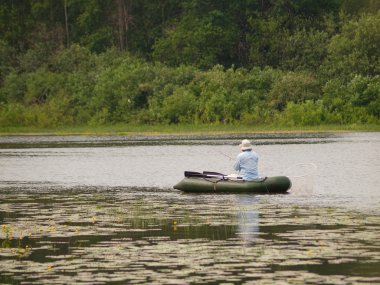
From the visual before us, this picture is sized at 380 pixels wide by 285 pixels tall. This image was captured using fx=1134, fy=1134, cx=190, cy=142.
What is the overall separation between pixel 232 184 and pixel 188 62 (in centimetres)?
5959

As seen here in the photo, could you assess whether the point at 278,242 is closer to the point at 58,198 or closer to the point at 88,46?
the point at 58,198

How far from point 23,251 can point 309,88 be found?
61.1 metres

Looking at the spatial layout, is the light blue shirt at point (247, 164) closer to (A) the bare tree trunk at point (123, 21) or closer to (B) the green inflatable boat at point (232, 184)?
(B) the green inflatable boat at point (232, 184)

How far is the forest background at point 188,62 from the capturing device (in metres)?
79.5

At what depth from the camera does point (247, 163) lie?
103 feet

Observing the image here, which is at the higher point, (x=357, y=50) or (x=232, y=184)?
(x=357, y=50)

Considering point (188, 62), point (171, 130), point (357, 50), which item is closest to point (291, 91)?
point (357, 50)

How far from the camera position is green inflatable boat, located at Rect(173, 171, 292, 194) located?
31.3m

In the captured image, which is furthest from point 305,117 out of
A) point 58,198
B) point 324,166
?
point 58,198

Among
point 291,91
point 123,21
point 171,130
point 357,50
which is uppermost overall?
point 123,21

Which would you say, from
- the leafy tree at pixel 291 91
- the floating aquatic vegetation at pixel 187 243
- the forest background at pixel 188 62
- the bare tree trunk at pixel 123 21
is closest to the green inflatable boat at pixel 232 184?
the floating aquatic vegetation at pixel 187 243

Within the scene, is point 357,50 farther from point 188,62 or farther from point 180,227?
point 180,227

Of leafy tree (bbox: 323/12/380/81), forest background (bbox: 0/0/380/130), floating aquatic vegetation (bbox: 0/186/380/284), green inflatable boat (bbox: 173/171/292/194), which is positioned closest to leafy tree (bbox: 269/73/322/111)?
forest background (bbox: 0/0/380/130)

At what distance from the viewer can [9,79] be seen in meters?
90.3
